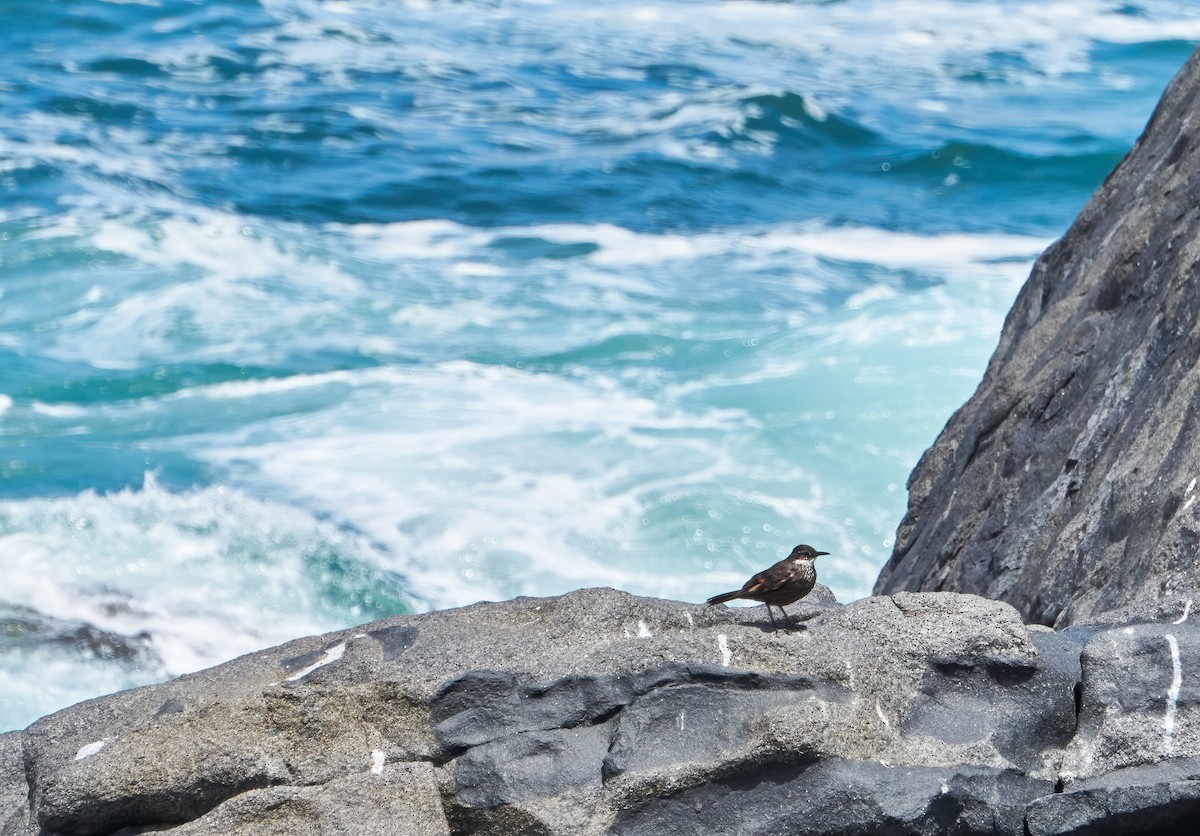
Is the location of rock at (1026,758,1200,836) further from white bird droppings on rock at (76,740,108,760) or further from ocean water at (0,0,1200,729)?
ocean water at (0,0,1200,729)

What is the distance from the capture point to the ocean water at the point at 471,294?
8.98 meters

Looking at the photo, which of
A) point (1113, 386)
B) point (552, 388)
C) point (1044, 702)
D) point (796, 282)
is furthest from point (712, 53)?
point (1044, 702)

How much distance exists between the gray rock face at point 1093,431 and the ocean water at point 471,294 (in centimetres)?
341

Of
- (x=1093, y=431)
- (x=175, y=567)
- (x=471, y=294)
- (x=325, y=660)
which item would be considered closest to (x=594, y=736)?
(x=325, y=660)

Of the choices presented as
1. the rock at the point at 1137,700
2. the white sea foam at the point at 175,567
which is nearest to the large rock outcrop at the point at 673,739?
the rock at the point at 1137,700

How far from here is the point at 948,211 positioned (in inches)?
699

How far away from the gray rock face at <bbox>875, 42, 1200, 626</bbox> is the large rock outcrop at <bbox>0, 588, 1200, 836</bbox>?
18.9 inches

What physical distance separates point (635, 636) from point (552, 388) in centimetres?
878

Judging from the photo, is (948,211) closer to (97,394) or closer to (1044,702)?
(97,394)

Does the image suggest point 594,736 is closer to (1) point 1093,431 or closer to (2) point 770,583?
(2) point 770,583

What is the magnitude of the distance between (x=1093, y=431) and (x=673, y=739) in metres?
2.09

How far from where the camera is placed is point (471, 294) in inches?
570

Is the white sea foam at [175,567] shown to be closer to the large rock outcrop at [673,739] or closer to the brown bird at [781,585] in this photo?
the large rock outcrop at [673,739]

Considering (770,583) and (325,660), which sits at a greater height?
(770,583)
